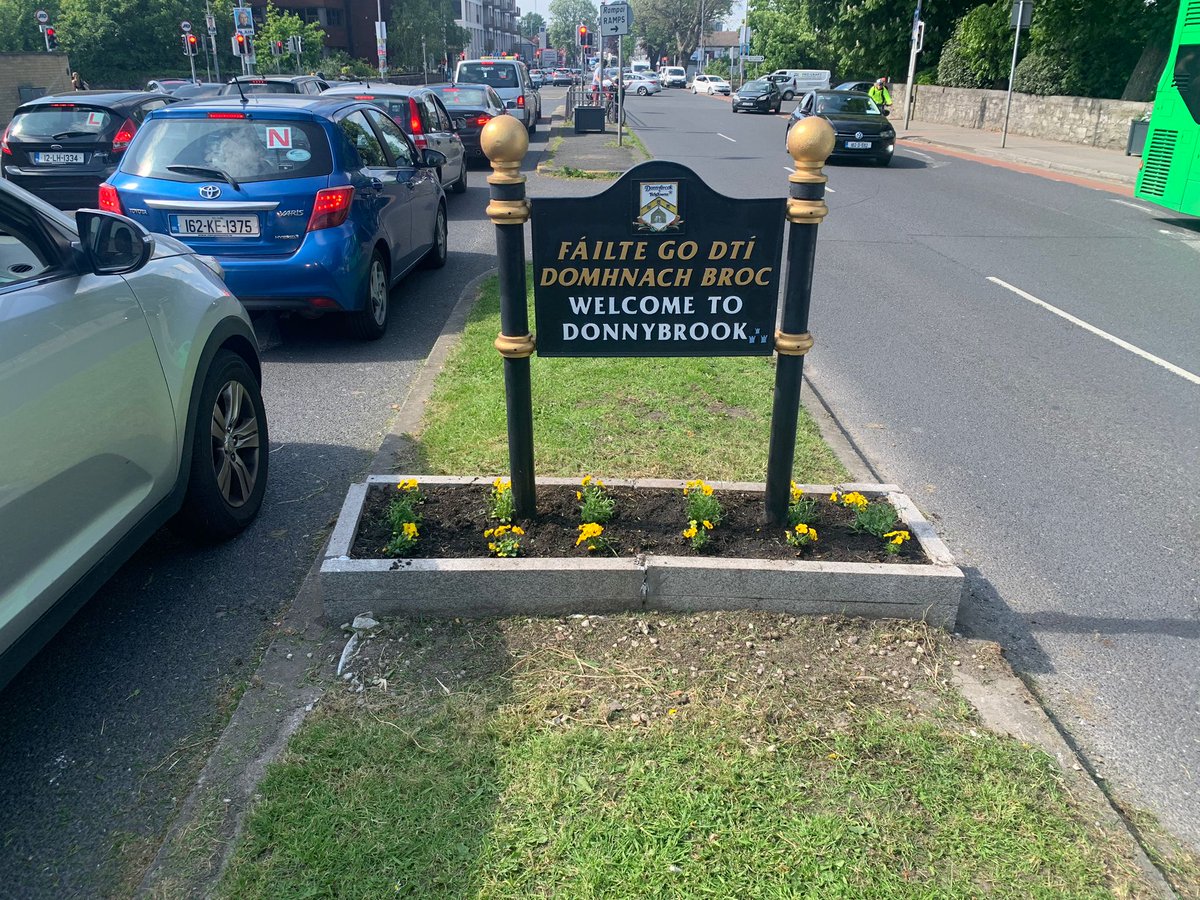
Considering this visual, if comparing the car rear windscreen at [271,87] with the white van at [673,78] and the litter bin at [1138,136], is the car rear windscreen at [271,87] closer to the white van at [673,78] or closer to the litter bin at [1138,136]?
the litter bin at [1138,136]

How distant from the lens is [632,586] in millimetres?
3496

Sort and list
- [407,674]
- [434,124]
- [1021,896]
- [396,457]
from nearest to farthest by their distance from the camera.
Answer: [1021,896] → [407,674] → [396,457] → [434,124]

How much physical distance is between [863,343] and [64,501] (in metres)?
6.04

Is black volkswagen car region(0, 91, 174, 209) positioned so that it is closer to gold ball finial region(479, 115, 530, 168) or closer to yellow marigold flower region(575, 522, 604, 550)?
gold ball finial region(479, 115, 530, 168)

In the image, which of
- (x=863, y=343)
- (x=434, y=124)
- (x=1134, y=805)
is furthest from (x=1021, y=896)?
(x=434, y=124)

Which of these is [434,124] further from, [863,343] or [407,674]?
[407,674]

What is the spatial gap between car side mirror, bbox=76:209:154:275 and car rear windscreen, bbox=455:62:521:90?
2506 centimetres

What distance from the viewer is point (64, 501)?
295 centimetres

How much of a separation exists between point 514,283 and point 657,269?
535mm

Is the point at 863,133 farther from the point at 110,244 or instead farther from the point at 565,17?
the point at 565,17

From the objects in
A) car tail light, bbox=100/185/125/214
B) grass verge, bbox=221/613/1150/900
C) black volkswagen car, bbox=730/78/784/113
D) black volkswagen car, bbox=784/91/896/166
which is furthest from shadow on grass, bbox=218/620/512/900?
black volkswagen car, bbox=730/78/784/113

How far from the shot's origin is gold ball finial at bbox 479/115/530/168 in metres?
3.25

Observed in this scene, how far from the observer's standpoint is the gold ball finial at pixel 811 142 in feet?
10.6

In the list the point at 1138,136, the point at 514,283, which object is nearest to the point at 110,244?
the point at 514,283
